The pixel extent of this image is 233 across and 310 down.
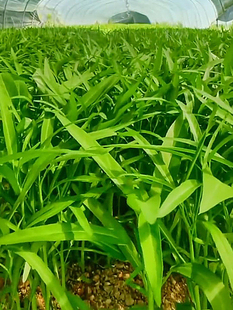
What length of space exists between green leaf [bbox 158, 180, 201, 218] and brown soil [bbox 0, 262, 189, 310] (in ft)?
1.11

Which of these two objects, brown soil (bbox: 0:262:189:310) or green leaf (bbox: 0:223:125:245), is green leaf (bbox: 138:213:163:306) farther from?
brown soil (bbox: 0:262:189:310)

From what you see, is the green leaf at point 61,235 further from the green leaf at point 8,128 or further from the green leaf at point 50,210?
the green leaf at point 8,128

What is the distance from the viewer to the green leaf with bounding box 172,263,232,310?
19.4 inches

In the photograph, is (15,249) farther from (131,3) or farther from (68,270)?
(131,3)

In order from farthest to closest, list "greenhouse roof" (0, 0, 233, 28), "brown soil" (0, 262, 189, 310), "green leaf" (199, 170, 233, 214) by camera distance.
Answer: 1. "greenhouse roof" (0, 0, 233, 28)
2. "brown soil" (0, 262, 189, 310)
3. "green leaf" (199, 170, 233, 214)

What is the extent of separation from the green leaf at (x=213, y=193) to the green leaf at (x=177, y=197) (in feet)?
0.09

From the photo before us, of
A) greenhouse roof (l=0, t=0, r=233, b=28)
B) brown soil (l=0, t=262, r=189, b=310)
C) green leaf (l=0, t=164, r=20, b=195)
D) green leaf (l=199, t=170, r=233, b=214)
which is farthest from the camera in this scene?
greenhouse roof (l=0, t=0, r=233, b=28)

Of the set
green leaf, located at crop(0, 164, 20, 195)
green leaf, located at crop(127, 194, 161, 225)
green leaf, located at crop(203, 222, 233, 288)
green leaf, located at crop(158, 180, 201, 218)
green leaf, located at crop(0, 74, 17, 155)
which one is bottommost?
green leaf, located at crop(203, 222, 233, 288)

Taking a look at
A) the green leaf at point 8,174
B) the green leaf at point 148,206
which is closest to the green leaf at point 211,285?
the green leaf at point 148,206

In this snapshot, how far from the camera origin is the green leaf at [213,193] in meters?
0.44

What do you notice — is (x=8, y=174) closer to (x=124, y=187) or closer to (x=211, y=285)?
(x=124, y=187)

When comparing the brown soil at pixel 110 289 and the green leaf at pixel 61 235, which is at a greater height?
the green leaf at pixel 61 235

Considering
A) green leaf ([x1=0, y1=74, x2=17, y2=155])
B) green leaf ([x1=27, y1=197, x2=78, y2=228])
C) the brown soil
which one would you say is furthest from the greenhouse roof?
green leaf ([x1=27, y1=197, x2=78, y2=228])

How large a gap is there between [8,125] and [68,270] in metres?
0.37
